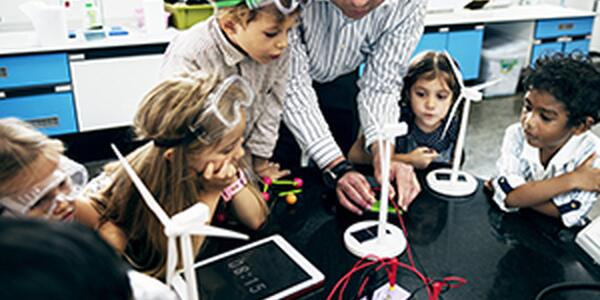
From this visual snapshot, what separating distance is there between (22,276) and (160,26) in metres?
3.10

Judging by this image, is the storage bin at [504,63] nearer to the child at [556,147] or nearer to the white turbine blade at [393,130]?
the child at [556,147]

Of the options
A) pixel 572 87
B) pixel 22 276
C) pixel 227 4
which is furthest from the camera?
pixel 572 87

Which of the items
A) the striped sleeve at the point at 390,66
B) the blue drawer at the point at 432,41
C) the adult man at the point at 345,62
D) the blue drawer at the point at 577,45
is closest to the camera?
the adult man at the point at 345,62

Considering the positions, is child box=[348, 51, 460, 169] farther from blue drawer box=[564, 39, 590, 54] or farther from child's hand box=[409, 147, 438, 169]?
blue drawer box=[564, 39, 590, 54]

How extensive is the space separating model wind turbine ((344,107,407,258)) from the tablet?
0.13 metres

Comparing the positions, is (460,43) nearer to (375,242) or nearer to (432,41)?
(432,41)

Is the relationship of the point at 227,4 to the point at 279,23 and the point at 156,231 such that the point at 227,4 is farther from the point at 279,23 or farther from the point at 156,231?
the point at 156,231

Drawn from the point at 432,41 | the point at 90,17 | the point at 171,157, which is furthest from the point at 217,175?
the point at 432,41

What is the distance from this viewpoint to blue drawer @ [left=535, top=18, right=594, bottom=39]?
452cm

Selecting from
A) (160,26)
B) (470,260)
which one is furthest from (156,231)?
(160,26)

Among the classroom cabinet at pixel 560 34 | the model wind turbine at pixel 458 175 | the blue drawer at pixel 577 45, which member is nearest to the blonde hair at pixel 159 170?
the model wind turbine at pixel 458 175

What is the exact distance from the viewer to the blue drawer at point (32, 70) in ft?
9.51

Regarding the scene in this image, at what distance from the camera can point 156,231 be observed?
3.46 feet

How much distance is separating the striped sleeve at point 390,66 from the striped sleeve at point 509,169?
341 mm
